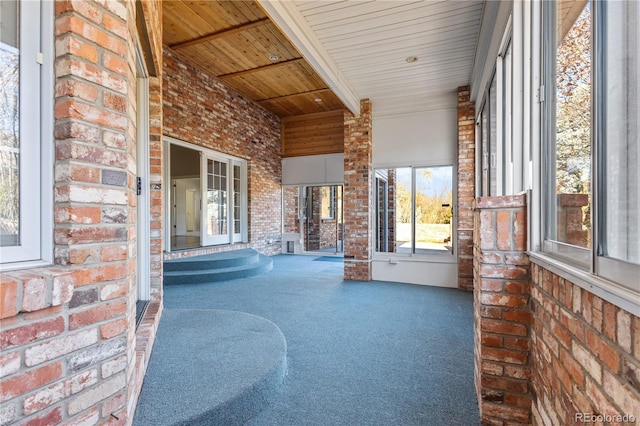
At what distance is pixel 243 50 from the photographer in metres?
4.98

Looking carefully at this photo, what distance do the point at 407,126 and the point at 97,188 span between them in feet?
16.5

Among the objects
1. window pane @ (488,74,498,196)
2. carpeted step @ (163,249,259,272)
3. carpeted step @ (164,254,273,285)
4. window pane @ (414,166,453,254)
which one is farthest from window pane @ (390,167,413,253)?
carpeted step @ (163,249,259,272)

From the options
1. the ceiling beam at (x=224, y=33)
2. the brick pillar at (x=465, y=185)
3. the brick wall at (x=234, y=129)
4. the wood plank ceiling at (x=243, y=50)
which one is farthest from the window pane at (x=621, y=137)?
the brick wall at (x=234, y=129)

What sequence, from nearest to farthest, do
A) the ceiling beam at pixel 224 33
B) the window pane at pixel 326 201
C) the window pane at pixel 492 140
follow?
the window pane at pixel 492 140 < the ceiling beam at pixel 224 33 < the window pane at pixel 326 201

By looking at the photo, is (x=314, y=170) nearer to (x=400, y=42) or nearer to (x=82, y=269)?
(x=400, y=42)

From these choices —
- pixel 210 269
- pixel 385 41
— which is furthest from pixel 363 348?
pixel 210 269

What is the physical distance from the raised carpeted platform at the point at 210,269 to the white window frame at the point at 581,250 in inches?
187

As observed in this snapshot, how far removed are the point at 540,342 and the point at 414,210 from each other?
13.5 ft

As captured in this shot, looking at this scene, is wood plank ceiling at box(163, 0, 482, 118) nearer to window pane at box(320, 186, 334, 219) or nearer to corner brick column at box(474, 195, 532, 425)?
corner brick column at box(474, 195, 532, 425)

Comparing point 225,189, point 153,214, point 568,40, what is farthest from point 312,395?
point 225,189

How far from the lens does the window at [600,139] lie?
2.74 ft

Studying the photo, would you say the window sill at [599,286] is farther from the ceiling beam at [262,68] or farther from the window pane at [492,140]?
the ceiling beam at [262,68]

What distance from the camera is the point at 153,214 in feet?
8.19

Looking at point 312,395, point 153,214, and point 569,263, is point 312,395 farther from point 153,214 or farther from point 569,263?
point 153,214
